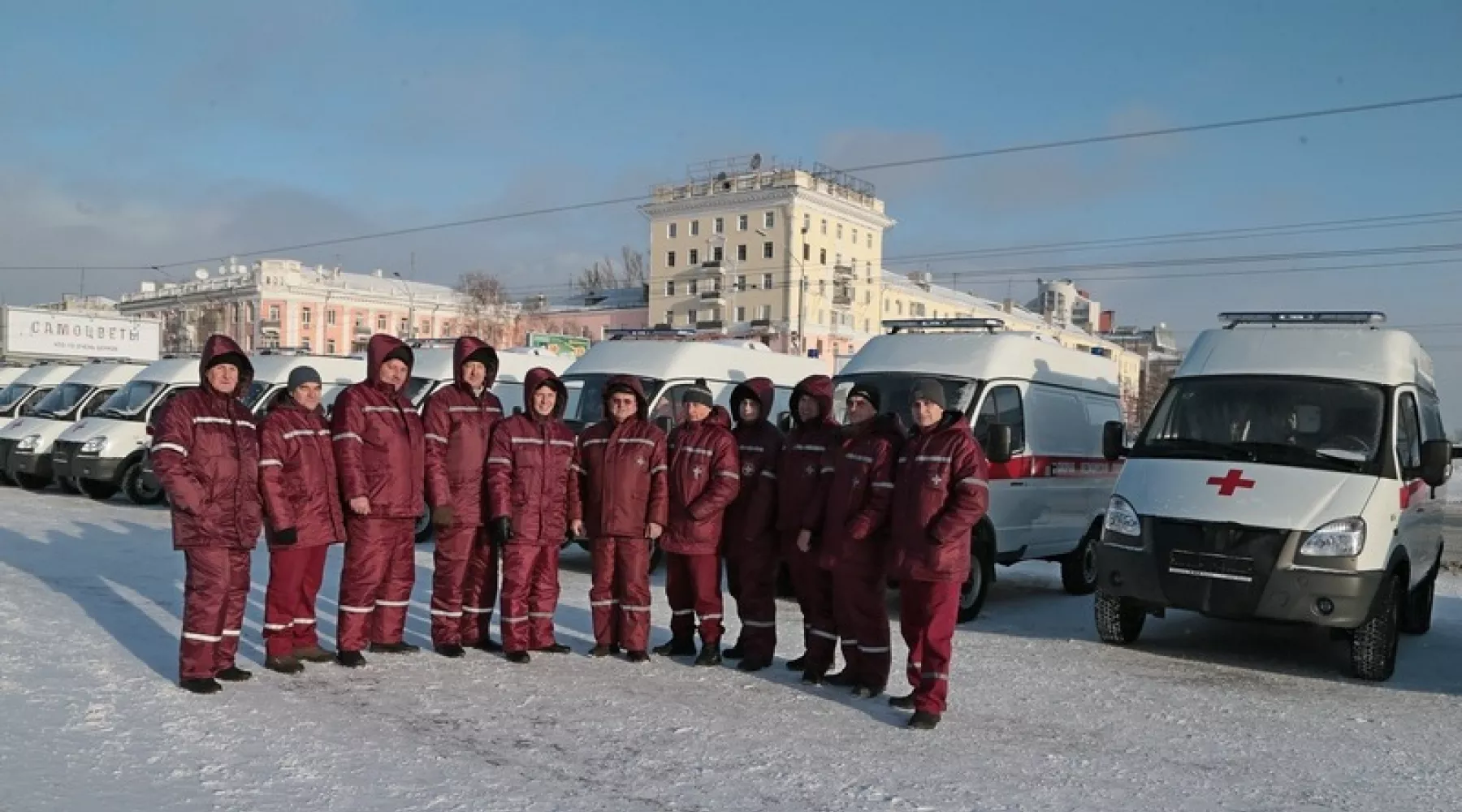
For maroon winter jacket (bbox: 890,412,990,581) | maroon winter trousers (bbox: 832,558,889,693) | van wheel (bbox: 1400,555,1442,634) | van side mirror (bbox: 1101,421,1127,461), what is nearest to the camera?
maroon winter jacket (bbox: 890,412,990,581)

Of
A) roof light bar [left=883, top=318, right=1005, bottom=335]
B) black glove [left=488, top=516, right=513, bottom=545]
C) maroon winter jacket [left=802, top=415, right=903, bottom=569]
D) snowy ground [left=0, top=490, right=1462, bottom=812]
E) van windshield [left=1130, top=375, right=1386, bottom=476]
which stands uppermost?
roof light bar [left=883, top=318, right=1005, bottom=335]

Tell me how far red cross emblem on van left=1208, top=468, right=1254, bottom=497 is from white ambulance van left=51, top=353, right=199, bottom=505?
1397 cm

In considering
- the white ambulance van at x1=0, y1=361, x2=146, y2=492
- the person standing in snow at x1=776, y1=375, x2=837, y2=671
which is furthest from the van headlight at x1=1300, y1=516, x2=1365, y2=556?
the white ambulance van at x1=0, y1=361, x2=146, y2=492

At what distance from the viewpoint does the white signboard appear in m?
40.3

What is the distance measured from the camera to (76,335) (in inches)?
1644

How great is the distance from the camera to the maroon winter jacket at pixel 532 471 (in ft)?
24.8

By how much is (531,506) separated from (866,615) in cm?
221

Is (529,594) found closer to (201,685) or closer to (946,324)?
(201,685)

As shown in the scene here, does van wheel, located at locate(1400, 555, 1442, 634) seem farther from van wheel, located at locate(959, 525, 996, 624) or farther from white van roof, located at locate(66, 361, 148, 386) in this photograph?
white van roof, located at locate(66, 361, 148, 386)

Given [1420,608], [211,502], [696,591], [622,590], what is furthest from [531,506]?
[1420,608]

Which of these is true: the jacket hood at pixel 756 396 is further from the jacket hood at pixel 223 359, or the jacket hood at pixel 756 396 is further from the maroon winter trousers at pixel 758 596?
the jacket hood at pixel 223 359

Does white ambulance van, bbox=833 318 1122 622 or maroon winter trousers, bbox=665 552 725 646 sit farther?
white ambulance van, bbox=833 318 1122 622

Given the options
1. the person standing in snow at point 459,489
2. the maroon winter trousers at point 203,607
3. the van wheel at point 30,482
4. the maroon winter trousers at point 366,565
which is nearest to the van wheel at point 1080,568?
the person standing in snow at point 459,489

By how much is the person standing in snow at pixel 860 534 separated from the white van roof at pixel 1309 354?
3.56 metres
